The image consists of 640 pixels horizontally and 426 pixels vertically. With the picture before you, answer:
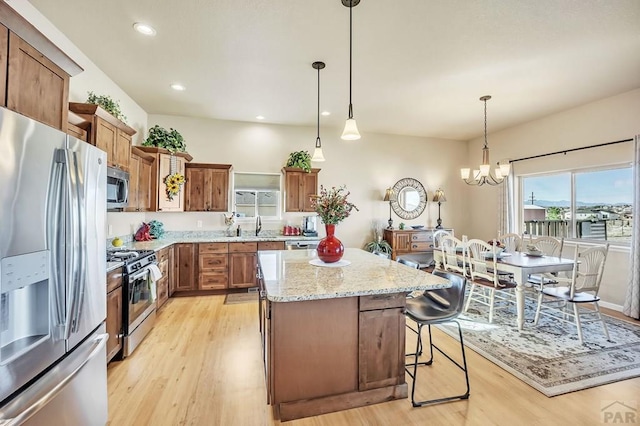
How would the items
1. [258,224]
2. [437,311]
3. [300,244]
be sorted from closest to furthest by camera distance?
[437,311], [300,244], [258,224]

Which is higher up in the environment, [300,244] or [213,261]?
[300,244]

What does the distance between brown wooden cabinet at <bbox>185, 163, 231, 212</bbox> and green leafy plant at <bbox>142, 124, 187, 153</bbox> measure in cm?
45

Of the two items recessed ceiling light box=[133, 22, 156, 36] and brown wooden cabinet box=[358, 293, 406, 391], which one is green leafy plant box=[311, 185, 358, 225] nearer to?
brown wooden cabinet box=[358, 293, 406, 391]

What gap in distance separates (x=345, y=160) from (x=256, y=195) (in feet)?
6.36

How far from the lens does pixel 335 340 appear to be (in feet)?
6.52

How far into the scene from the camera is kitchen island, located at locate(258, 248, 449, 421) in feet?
6.20

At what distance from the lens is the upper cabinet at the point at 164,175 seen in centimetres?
422

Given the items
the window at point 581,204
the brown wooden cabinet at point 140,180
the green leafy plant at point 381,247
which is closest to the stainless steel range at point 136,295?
the brown wooden cabinet at point 140,180

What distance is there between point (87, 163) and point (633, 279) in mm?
5873

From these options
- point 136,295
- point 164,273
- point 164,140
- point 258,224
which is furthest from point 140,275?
point 258,224

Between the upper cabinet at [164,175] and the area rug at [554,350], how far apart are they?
4.26 meters

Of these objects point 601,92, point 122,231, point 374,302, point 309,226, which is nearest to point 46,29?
point 122,231

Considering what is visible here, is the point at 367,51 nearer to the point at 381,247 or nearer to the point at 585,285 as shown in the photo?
the point at 585,285

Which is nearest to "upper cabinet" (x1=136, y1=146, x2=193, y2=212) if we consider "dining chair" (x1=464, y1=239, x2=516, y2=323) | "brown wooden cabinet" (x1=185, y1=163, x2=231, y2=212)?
"brown wooden cabinet" (x1=185, y1=163, x2=231, y2=212)
